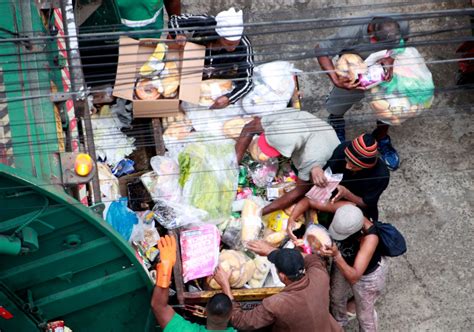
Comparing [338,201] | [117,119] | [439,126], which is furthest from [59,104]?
[439,126]

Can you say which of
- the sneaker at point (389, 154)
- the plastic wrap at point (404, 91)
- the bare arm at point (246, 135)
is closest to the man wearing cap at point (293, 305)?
the bare arm at point (246, 135)

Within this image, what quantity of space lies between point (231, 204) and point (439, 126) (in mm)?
2234

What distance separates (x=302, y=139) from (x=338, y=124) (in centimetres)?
74

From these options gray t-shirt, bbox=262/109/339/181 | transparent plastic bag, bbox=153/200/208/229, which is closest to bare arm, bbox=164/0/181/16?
gray t-shirt, bbox=262/109/339/181

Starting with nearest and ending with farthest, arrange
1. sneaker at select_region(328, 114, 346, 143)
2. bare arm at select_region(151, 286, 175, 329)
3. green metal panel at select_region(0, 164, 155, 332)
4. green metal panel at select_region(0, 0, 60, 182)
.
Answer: green metal panel at select_region(0, 164, 155, 332) < green metal panel at select_region(0, 0, 60, 182) < bare arm at select_region(151, 286, 175, 329) < sneaker at select_region(328, 114, 346, 143)

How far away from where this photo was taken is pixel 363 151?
16.1ft

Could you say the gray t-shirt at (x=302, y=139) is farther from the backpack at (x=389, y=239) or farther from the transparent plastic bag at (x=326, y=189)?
the backpack at (x=389, y=239)

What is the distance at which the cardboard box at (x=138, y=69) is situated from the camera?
543cm

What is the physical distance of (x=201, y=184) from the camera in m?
5.38

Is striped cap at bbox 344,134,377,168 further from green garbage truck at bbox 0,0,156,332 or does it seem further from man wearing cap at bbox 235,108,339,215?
green garbage truck at bbox 0,0,156,332

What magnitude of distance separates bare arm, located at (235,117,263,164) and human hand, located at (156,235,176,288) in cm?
90

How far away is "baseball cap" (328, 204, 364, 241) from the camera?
488cm

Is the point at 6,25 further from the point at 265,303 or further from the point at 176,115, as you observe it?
the point at 265,303

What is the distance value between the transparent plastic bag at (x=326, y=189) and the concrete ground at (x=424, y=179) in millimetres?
1028
